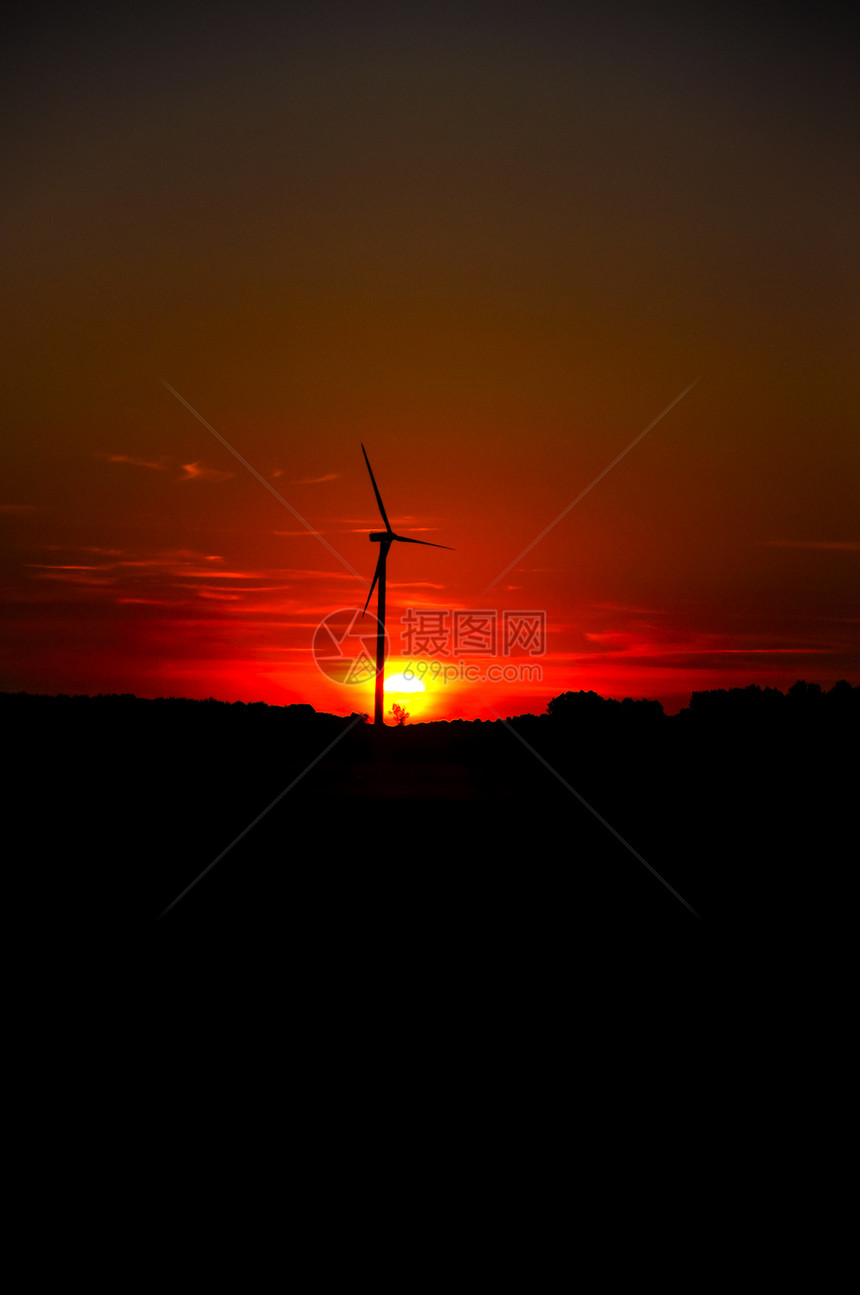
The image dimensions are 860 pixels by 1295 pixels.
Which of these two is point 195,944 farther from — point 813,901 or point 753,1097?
point 813,901

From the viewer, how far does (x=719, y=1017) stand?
12.6 meters

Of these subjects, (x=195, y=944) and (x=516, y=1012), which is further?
(x=195, y=944)

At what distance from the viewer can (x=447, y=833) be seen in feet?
101

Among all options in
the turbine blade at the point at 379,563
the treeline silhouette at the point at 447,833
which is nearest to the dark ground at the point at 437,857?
the treeline silhouette at the point at 447,833

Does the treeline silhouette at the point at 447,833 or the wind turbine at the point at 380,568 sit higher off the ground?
the wind turbine at the point at 380,568

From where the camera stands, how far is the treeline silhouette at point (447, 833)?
19062 mm

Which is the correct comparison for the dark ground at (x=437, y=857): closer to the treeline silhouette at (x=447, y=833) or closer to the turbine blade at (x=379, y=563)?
the treeline silhouette at (x=447, y=833)

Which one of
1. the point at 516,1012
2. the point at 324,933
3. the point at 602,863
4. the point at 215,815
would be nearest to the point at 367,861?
the point at 602,863

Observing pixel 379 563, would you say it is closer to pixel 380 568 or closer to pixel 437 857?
pixel 380 568

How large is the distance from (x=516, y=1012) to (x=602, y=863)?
12943mm

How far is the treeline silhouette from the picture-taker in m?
19.1

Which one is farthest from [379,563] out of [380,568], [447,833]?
[447,833]

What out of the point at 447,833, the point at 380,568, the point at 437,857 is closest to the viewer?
the point at 437,857

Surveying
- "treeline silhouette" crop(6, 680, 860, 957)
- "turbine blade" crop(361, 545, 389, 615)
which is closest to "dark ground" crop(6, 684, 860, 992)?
"treeline silhouette" crop(6, 680, 860, 957)
